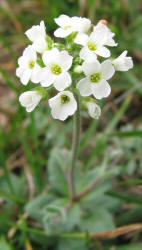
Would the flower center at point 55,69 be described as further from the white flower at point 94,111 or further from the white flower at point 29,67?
the white flower at point 94,111

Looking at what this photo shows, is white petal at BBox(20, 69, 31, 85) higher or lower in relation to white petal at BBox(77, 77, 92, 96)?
higher

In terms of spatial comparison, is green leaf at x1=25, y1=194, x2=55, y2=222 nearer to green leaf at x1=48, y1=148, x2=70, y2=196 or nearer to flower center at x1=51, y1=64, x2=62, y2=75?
green leaf at x1=48, y1=148, x2=70, y2=196

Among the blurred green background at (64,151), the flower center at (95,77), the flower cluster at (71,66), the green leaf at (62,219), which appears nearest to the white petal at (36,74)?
the flower cluster at (71,66)

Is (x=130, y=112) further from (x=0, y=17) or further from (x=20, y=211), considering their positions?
(x=0, y=17)

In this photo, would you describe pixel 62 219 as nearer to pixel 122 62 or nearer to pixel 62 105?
pixel 62 105

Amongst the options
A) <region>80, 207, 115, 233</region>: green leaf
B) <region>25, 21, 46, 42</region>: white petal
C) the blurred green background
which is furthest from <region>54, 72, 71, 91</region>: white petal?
<region>80, 207, 115, 233</region>: green leaf
